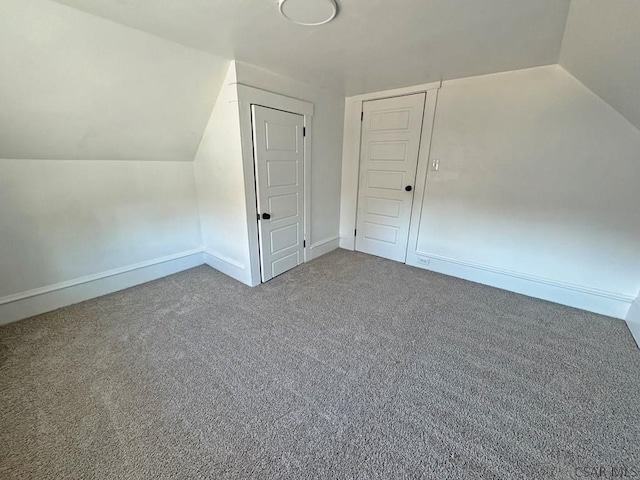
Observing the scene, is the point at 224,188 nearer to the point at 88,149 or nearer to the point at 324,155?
the point at 88,149

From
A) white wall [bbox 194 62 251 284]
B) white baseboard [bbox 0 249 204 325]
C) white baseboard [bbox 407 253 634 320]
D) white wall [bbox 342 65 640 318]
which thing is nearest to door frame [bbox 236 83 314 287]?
white wall [bbox 194 62 251 284]

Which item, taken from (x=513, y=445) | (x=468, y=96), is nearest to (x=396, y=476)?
(x=513, y=445)

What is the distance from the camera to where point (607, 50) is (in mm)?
1660

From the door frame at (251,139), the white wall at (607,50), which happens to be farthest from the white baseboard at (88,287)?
the white wall at (607,50)

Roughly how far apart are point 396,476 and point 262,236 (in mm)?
2267

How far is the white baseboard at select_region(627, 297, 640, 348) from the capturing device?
2.17 metres

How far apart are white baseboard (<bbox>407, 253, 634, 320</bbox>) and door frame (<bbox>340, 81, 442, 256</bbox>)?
1.45 ft

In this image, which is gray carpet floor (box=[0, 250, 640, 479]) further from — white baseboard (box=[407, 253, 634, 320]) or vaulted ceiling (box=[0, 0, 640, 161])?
vaulted ceiling (box=[0, 0, 640, 161])

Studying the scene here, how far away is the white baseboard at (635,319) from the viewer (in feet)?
7.11

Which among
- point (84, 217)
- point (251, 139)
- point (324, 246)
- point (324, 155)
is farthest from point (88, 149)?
point (324, 246)

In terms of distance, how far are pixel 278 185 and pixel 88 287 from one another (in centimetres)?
218

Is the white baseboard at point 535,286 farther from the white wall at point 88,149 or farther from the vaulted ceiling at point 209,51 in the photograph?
the white wall at point 88,149

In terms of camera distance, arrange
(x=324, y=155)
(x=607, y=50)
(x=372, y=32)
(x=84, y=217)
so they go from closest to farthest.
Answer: (x=607, y=50), (x=372, y=32), (x=84, y=217), (x=324, y=155)

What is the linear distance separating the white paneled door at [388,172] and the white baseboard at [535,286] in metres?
0.50
